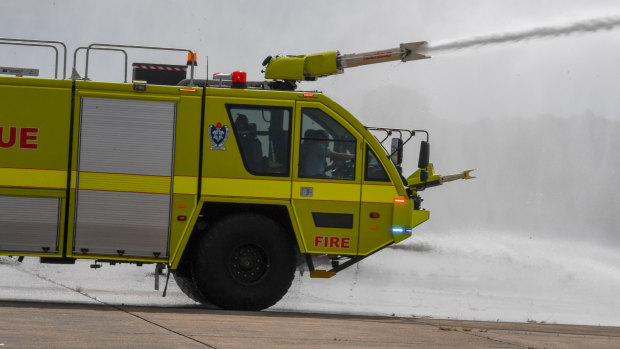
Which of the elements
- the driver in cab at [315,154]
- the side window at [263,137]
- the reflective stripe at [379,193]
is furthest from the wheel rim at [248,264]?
the reflective stripe at [379,193]

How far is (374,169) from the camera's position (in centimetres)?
1550

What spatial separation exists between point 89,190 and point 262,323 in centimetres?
355

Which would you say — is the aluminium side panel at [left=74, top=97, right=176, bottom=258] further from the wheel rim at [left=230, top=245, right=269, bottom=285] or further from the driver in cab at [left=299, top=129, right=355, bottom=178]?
the driver in cab at [left=299, top=129, right=355, bottom=178]

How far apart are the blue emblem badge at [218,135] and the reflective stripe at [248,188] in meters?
0.43

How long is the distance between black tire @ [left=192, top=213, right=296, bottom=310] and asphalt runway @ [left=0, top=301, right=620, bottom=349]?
0.48 meters

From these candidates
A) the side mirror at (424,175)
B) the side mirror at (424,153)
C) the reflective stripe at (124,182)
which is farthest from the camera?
the side mirror at (424,175)

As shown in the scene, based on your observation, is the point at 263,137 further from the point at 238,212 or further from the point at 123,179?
the point at 123,179

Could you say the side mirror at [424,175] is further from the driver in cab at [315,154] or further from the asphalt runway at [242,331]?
the asphalt runway at [242,331]

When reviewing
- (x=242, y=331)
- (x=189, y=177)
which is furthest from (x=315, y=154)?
(x=242, y=331)

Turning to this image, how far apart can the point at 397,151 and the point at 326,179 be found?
117 centimetres

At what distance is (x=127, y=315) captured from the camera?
42.3 feet

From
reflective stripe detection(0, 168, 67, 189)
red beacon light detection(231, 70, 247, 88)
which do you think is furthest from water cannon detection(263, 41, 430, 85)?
reflective stripe detection(0, 168, 67, 189)

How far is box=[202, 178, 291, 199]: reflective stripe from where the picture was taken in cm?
1519

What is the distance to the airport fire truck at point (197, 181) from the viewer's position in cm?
1503
